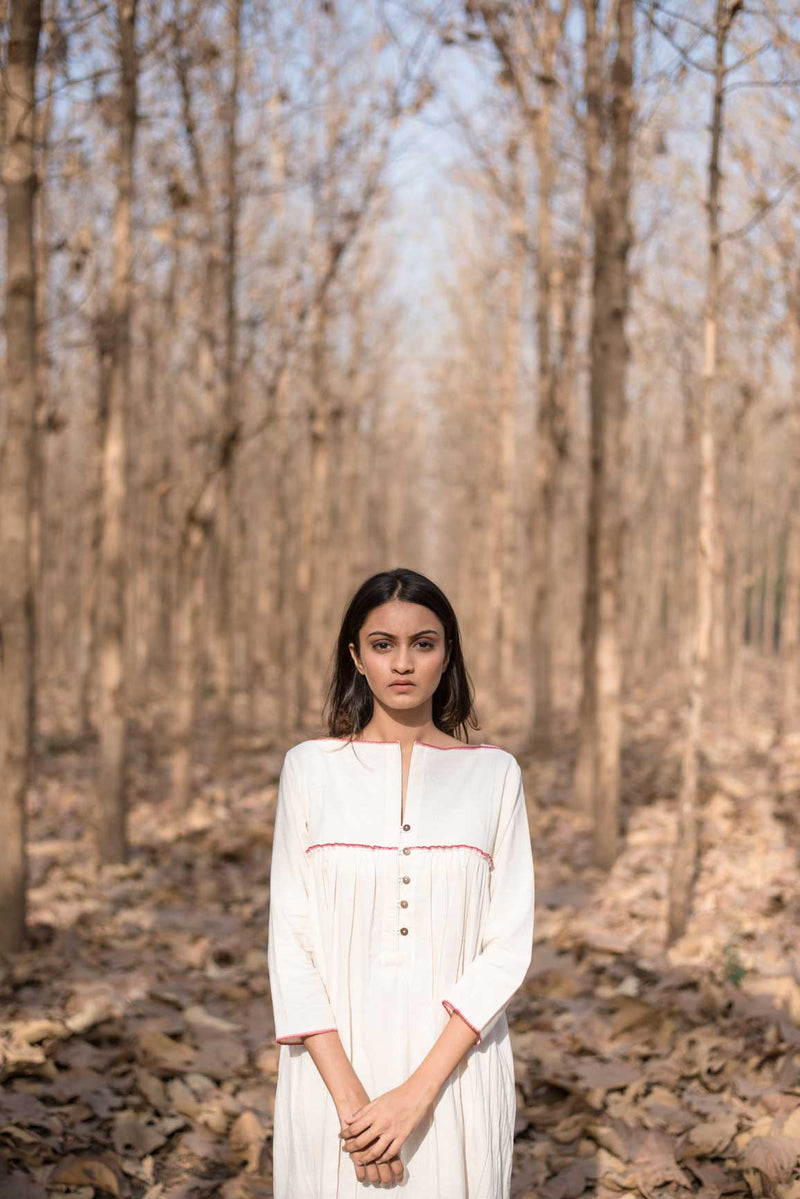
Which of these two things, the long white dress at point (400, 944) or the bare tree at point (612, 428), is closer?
the long white dress at point (400, 944)

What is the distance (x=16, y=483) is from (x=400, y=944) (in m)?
3.53

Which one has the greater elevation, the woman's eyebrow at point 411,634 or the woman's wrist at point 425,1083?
the woman's eyebrow at point 411,634

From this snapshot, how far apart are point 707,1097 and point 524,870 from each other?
2.06 metres

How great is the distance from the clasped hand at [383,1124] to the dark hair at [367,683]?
26.5 inches

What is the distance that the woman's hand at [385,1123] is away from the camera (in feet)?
6.04

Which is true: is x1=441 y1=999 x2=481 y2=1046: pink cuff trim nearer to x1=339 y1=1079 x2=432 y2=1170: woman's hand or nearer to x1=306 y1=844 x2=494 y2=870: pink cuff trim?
x1=339 y1=1079 x2=432 y2=1170: woman's hand

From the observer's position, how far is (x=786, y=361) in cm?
1191

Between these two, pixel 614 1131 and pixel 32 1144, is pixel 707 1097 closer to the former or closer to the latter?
pixel 614 1131

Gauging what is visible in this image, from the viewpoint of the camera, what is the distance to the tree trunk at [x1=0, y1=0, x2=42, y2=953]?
476 centimetres

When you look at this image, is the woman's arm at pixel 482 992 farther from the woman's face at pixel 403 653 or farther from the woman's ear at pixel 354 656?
the woman's ear at pixel 354 656

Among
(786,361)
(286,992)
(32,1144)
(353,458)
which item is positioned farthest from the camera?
(353,458)

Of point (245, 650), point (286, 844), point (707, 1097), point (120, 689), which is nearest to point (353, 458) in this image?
point (245, 650)

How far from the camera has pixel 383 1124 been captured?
72.6 inches

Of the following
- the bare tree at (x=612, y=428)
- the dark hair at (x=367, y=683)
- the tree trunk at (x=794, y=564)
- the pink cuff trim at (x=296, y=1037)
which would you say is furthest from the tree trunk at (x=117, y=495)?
the tree trunk at (x=794, y=564)
